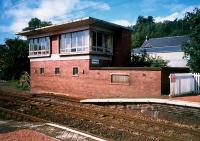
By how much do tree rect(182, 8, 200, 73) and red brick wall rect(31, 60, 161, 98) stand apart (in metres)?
4.65

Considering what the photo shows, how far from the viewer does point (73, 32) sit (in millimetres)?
25531

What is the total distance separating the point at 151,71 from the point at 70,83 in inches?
383

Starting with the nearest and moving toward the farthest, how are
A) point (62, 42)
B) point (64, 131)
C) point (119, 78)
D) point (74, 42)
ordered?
→ point (64, 131), point (119, 78), point (74, 42), point (62, 42)

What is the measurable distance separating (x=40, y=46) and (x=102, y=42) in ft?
27.6

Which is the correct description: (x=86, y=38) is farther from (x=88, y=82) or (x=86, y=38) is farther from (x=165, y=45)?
(x=165, y=45)

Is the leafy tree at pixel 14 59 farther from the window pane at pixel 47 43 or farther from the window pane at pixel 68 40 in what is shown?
the window pane at pixel 68 40

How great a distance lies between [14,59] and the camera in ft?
131

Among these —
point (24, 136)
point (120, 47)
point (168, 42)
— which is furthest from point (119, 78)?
point (168, 42)

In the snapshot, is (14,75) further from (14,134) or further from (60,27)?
(14,134)

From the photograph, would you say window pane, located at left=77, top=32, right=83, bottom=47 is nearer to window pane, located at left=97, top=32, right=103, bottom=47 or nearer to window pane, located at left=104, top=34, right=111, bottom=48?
window pane, located at left=97, top=32, right=103, bottom=47

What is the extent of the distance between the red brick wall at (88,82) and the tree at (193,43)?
4.65 m

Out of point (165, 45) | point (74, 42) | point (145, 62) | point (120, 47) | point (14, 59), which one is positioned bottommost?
point (145, 62)

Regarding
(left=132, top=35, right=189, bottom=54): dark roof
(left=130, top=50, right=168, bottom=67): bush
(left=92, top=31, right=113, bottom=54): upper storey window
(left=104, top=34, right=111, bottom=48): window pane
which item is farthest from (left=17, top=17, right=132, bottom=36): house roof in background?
(left=132, top=35, right=189, bottom=54): dark roof

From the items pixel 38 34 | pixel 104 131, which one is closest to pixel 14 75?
pixel 38 34
